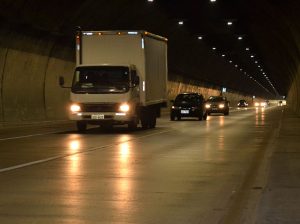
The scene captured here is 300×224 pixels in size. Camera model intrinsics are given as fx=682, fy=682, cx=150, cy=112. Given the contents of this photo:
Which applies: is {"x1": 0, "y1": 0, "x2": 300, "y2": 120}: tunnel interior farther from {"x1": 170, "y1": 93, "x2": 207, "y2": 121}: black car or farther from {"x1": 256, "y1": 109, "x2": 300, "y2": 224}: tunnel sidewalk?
{"x1": 256, "y1": 109, "x2": 300, "y2": 224}: tunnel sidewalk

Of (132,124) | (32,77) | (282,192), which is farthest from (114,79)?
(282,192)

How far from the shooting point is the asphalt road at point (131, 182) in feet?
27.7

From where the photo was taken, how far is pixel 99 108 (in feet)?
81.5

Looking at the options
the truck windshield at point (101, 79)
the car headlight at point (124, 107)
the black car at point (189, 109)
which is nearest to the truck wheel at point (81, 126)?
the truck windshield at point (101, 79)

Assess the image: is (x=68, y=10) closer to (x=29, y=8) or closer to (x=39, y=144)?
(x=29, y=8)

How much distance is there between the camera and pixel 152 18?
42.4 m

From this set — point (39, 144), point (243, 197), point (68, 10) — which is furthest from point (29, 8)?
point (243, 197)

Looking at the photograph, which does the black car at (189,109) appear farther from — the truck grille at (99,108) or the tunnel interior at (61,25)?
the truck grille at (99,108)

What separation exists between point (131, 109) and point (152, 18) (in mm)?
18299

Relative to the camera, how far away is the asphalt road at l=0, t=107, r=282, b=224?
8.45m

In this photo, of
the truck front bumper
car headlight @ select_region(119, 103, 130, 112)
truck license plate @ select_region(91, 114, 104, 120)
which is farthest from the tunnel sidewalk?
truck license plate @ select_region(91, 114, 104, 120)

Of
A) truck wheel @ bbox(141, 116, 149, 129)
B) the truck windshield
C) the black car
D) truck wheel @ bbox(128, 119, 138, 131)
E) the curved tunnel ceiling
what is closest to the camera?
the truck windshield

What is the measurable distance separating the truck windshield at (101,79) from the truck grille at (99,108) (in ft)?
1.75

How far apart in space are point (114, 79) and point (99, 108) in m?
1.21
